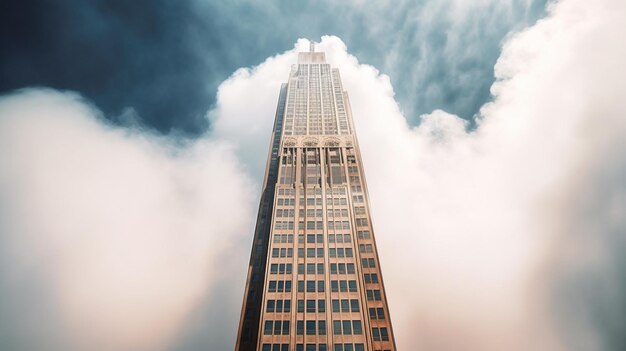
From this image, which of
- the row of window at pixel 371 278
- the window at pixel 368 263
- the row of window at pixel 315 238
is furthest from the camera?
the row of window at pixel 315 238

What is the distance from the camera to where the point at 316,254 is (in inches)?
2958

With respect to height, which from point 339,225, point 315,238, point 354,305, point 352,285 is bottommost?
point 354,305

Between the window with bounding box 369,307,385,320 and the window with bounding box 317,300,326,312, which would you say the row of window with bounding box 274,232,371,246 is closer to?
the window with bounding box 317,300,326,312

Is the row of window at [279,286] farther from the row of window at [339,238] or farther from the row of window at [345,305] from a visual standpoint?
the row of window at [339,238]

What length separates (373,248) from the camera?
7956 centimetres

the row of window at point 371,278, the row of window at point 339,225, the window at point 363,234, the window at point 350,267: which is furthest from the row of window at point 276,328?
the window at point 363,234

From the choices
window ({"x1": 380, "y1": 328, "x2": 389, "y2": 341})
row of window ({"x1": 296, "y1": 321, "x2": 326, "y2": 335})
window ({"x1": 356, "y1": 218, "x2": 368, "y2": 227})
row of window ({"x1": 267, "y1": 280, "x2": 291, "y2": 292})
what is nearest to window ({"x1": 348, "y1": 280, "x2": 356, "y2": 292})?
row of window ({"x1": 296, "y1": 321, "x2": 326, "y2": 335})

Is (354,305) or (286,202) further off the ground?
(286,202)

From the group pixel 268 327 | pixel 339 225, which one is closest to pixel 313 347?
pixel 268 327

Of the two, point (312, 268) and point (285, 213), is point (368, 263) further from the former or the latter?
point (285, 213)

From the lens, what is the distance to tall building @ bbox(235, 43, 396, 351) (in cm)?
6284

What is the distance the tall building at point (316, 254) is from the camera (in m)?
62.8

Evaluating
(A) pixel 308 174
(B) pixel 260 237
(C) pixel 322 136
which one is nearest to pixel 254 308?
(B) pixel 260 237

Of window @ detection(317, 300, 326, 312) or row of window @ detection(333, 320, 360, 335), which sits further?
window @ detection(317, 300, 326, 312)
